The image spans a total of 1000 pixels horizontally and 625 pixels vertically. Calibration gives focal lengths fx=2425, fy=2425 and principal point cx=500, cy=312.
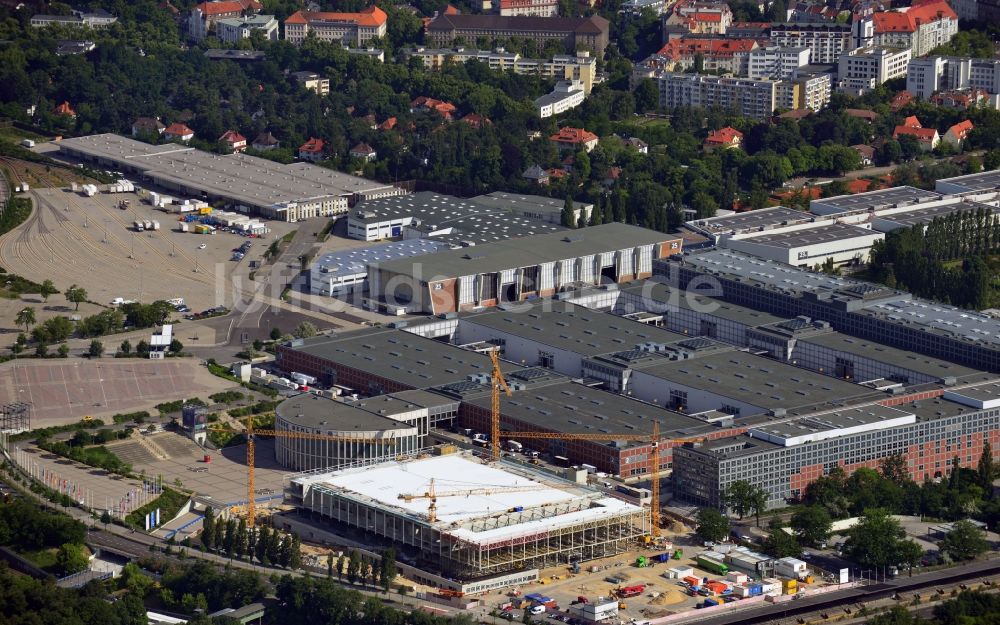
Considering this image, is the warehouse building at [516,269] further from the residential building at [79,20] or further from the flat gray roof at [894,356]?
the residential building at [79,20]

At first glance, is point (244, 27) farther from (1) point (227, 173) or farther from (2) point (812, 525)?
(2) point (812, 525)

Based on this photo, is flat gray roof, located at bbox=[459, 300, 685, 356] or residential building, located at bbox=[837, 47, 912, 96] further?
residential building, located at bbox=[837, 47, 912, 96]

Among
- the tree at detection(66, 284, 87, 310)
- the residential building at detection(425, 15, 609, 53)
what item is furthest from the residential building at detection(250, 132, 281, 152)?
the tree at detection(66, 284, 87, 310)

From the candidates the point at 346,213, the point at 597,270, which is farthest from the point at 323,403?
the point at 346,213

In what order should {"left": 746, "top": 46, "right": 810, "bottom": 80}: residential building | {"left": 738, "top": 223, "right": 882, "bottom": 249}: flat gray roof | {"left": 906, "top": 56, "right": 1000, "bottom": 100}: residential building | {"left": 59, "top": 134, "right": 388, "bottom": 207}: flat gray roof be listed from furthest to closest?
{"left": 746, "top": 46, "right": 810, "bottom": 80}: residential building → {"left": 906, "top": 56, "right": 1000, "bottom": 100}: residential building → {"left": 59, "top": 134, "right": 388, "bottom": 207}: flat gray roof → {"left": 738, "top": 223, "right": 882, "bottom": 249}: flat gray roof

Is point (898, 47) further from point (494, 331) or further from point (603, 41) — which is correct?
point (494, 331)

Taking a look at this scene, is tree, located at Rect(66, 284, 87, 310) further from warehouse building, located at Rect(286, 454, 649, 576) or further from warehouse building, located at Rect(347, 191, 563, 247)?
warehouse building, located at Rect(286, 454, 649, 576)

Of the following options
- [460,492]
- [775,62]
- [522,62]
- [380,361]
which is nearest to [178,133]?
[522,62]
